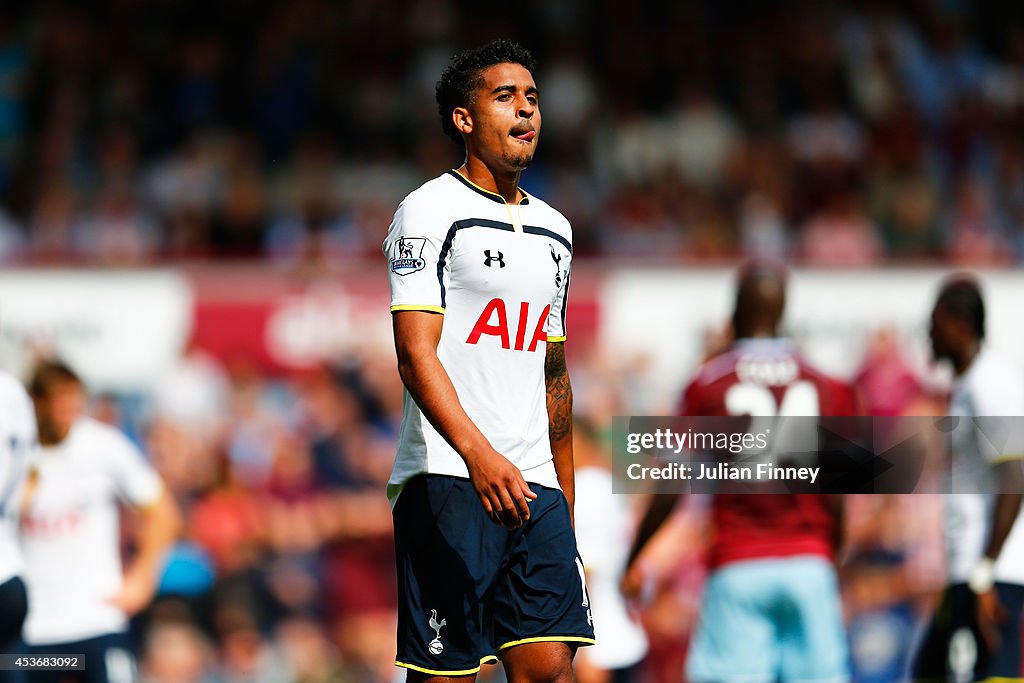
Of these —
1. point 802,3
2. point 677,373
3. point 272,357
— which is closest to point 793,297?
point 677,373

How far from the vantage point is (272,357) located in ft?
38.5

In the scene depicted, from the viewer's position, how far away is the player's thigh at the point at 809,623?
7.37m

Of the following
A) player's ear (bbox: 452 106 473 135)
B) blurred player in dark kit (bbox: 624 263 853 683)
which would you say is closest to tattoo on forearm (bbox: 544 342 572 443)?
player's ear (bbox: 452 106 473 135)

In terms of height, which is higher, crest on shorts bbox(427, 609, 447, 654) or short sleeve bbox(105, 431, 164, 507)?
short sleeve bbox(105, 431, 164, 507)

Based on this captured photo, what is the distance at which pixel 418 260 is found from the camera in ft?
15.6

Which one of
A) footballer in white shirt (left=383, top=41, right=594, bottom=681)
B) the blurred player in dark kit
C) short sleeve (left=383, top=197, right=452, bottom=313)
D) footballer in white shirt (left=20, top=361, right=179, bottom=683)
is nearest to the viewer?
short sleeve (left=383, top=197, right=452, bottom=313)

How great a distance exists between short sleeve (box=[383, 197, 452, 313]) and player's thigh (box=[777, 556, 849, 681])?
3259mm

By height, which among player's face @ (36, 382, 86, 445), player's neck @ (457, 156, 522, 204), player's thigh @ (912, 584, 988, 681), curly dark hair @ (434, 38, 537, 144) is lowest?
player's thigh @ (912, 584, 988, 681)

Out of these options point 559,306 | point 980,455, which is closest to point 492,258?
point 559,306

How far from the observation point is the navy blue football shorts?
4.84 m

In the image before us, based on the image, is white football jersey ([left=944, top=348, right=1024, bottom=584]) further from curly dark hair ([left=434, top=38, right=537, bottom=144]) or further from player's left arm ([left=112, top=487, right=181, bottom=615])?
player's left arm ([left=112, top=487, right=181, bottom=615])

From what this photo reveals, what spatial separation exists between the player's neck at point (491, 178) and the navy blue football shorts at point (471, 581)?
37.1 inches

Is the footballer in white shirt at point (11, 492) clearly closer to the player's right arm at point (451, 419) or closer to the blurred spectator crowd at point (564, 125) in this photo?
the player's right arm at point (451, 419)

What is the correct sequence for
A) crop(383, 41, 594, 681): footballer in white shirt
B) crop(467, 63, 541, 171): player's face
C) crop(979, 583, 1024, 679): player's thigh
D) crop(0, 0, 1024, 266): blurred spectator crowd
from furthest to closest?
crop(0, 0, 1024, 266): blurred spectator crowd → crop(979, 583, 1024, 679): player's thigh → crop(467, 63, 541, 171): player's face → crop(383, 41, 594, 681): footballer in white shirt
